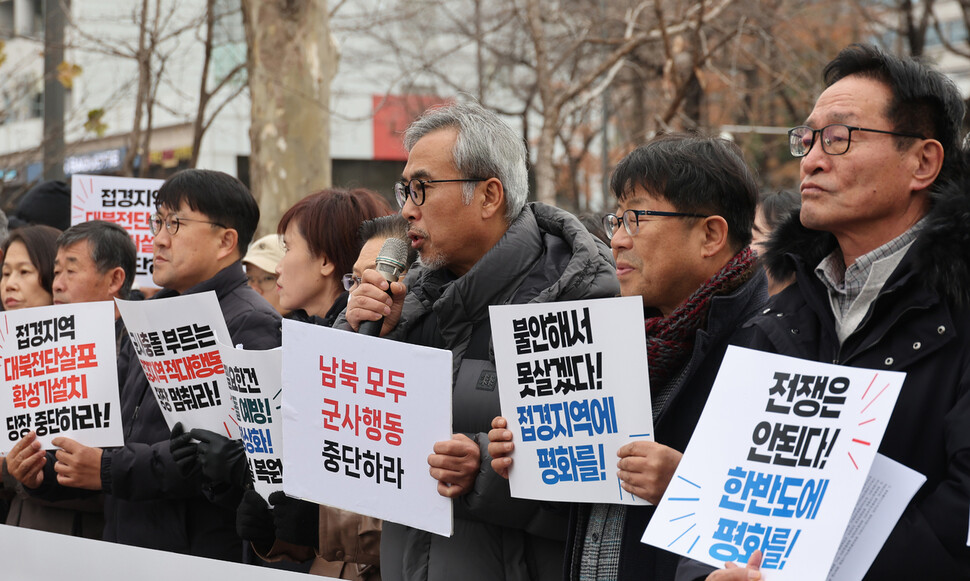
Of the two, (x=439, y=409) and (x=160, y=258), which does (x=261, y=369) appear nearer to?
(x=439, y=409)

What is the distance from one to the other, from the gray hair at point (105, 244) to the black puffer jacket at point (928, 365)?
136 inches

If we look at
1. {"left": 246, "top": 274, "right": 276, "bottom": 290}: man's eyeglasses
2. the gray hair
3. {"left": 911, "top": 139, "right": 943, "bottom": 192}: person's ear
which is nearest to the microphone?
{"left": 911, "top": 139, "right": 943, "bottom": 192}: person's ear

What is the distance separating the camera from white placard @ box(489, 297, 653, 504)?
2.73 meters

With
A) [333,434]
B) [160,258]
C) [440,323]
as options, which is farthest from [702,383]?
[160,258]

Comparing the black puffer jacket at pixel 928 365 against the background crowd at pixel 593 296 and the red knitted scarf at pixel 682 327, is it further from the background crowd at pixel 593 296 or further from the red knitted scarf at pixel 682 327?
the red knitted scarf at pixel 682 327

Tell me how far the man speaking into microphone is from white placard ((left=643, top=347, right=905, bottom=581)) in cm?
75

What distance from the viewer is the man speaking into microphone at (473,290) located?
3072 millimetres

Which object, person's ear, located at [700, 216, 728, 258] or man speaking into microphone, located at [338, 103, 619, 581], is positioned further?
man speaking into microphone, located at [338, 103, 619, 581]

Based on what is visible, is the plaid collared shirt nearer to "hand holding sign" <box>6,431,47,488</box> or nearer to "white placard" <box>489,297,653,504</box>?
"white placard" <box>489,297,653,504</box>

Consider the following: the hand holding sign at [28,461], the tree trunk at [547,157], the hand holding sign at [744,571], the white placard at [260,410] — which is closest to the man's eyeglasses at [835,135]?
the hand holding sign at [744,571]

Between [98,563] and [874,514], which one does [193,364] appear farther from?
[874,514]

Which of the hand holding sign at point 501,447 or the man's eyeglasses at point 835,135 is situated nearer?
the man's eyeglasses at point 835,135

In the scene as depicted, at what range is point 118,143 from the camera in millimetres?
27109

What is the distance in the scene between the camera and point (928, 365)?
2.33m
